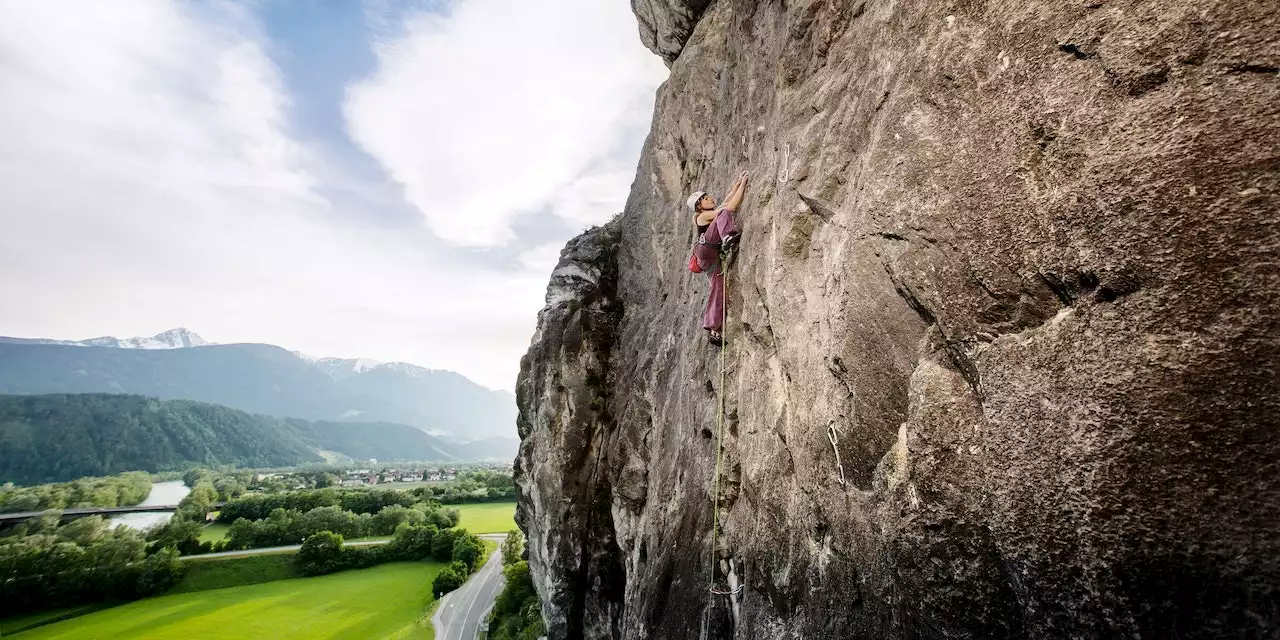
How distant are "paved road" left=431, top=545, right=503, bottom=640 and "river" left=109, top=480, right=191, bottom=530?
5162 cm

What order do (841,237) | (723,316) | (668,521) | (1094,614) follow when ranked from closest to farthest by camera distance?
(1094,614)
(841,237)
(723,316)
(668,521)

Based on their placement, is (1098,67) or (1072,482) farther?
(1098,67)

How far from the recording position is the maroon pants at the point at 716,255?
376 inches

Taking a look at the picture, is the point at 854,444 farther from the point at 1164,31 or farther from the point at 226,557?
the point at 226,557

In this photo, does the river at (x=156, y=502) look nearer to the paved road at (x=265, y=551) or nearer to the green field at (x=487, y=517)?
the paved road at (x=265, y=551)

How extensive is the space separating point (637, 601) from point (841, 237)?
32.0ft

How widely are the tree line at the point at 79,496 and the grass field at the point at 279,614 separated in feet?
256

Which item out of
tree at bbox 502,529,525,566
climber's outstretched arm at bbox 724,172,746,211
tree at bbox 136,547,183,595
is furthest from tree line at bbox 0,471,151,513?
climber's outstretched arm at bbox 724,172,746,211

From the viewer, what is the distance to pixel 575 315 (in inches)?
722

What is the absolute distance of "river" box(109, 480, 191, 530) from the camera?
307ft

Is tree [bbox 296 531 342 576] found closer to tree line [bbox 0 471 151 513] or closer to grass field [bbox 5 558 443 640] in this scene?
grass field [bbox 5 558 443 640]

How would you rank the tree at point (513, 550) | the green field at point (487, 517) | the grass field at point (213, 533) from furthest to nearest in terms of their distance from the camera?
the green field at point (487, 517) < the grass field at point (213, 533) < the tree at point (513, 550)

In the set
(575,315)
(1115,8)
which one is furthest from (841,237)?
(575,315)

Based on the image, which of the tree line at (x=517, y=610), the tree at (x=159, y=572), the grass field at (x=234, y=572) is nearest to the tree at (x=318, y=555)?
the grass field at (x=234, y=572)
